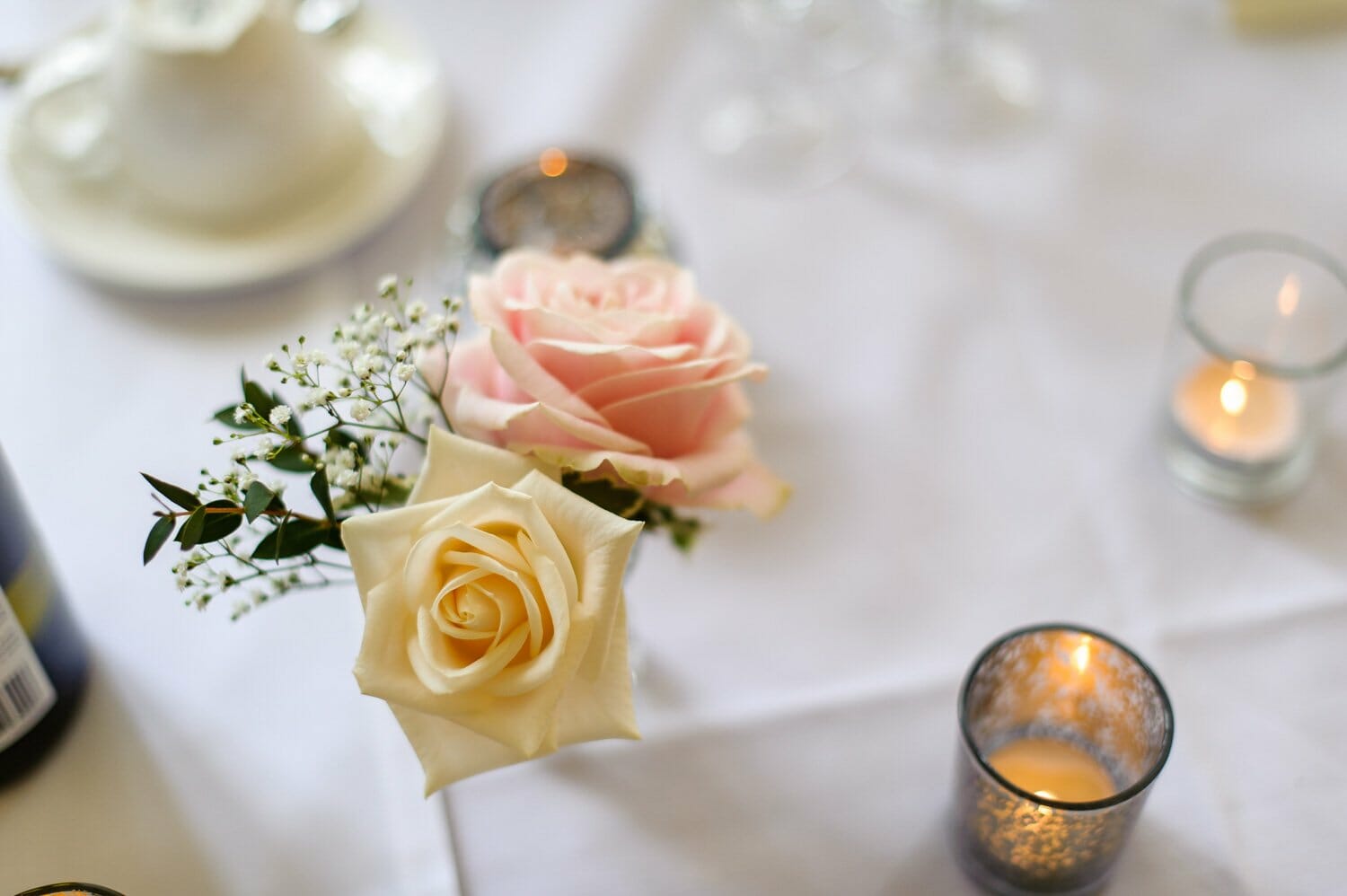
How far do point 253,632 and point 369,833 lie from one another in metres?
0.13

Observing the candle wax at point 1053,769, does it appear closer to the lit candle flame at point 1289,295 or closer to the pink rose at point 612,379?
the pink rose at point 612,379

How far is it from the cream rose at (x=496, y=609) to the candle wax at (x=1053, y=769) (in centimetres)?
20

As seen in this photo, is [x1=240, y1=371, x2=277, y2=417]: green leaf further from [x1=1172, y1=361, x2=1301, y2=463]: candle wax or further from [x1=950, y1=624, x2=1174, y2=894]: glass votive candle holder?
[x1=1172, y1=361, x2=1301, y2=463]: candle wax

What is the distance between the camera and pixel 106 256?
27.8 inches

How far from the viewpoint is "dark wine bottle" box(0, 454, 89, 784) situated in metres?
0.46

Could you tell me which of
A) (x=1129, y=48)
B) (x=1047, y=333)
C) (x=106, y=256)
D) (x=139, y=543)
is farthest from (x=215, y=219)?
(x=1129, y=48)

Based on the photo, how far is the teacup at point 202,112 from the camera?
0.66 metres

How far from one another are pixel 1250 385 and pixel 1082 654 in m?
0.23

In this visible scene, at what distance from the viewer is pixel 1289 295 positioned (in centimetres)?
64

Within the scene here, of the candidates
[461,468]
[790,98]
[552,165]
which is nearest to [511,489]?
[461,468]

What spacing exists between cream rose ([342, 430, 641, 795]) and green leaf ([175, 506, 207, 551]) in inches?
2.3

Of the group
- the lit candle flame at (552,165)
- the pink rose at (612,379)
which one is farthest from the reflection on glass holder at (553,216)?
the pink rose at (612,379)

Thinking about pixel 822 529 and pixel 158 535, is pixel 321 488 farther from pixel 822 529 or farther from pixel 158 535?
pixel 822 529

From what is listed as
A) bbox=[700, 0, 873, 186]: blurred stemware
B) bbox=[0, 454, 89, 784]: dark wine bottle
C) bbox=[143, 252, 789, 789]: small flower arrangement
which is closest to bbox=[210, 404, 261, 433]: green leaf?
bbox=[143, 252, 789, 789]: small flower arrangement
